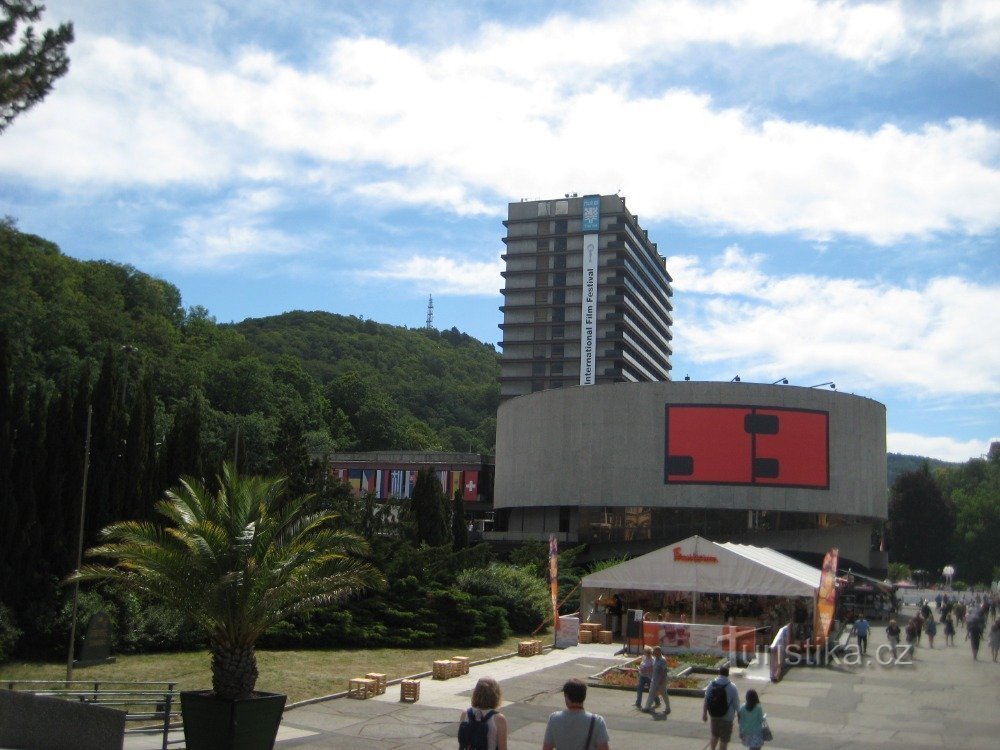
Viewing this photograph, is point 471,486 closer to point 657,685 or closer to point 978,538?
point 657,685

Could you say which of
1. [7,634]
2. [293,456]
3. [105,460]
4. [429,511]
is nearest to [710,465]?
[429,511]

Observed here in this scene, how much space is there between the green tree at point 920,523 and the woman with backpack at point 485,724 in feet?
374

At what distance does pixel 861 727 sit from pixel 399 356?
147939mm

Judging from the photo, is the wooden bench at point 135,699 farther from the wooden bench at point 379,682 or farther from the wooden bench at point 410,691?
the wooden bench at point 410,691

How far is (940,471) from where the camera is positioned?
161375 mm

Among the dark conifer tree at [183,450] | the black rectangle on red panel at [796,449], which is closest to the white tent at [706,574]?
the dark conifer tree at [183,450]

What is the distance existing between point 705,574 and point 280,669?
13.7 m

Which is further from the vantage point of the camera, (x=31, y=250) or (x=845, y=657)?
(x=31, y=250)

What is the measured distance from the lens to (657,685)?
20.2 metres

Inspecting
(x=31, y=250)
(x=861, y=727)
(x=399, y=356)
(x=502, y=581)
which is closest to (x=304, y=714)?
(x=861, y=727)

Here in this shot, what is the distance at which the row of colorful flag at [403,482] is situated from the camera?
81.8 meters

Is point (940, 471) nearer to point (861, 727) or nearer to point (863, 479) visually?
point (863, 479)

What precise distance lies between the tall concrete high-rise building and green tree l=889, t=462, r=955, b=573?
34033mm

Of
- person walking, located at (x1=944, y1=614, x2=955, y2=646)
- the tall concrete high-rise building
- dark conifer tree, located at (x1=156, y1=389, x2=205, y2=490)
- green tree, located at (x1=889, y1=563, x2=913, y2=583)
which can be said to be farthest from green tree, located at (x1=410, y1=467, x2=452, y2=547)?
the tall concrete high-rise building
